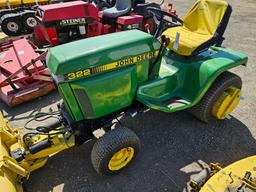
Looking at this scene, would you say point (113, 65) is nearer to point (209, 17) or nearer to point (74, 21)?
point (209, 17)

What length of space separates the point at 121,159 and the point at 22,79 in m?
2.22

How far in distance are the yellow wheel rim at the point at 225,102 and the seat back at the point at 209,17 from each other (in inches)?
29.1

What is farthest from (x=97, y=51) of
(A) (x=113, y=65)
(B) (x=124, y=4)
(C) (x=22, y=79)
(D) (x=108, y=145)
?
(B) (x=124, y=4)

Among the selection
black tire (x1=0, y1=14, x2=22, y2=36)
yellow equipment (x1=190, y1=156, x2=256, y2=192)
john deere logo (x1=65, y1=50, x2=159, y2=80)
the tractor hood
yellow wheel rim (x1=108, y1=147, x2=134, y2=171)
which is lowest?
yellow wheel rim (x1=108, y1=147, x2=134, y2=171)

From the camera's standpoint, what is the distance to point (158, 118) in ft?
11.5

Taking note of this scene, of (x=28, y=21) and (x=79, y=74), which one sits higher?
(x=79, y=74)

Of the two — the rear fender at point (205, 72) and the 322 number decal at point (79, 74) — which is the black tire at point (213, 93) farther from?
the 322 number decal at point (79, 74)

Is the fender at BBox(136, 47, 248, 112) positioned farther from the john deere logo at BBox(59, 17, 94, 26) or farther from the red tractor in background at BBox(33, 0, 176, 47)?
the john deere logo at BBox(59, 17, 94, 26)

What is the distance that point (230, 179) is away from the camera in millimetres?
2066

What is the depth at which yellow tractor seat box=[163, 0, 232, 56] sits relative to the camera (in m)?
3.00

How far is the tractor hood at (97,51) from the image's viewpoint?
2.18 meters

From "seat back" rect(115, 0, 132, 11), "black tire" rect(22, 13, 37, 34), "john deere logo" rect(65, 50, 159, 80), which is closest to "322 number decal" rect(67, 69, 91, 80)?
"john deere logo" rect(65, 50, 159, 80)

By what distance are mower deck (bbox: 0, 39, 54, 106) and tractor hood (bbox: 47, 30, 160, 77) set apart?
5.59 feet

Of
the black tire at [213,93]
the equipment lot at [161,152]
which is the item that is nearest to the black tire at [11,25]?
the equipment lot at [161,152]
